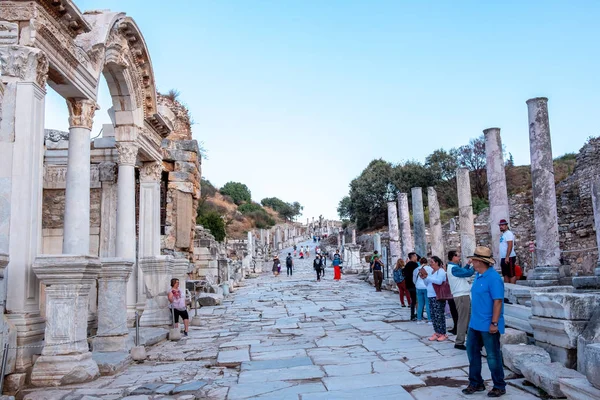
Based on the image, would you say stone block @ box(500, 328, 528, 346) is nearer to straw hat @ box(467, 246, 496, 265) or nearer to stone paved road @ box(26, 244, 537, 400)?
stone paved road @ box(26, 244, 537, 400)

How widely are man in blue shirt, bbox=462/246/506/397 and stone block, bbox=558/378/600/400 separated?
70 centimetres

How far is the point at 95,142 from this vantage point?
12.2 m

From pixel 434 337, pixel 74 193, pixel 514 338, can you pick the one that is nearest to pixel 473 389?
pixel 514 338

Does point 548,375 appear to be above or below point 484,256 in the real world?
below

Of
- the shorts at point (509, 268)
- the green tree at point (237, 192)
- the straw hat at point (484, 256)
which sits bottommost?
the shorts at point (509, 268)

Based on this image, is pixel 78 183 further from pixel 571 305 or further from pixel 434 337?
pixel 571 305

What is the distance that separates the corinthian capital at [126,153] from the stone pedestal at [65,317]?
4.66m

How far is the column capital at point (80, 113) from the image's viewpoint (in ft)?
27.4

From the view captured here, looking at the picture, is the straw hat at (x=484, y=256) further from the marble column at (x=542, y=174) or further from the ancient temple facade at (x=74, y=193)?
the marble column at (x=542, y=174)

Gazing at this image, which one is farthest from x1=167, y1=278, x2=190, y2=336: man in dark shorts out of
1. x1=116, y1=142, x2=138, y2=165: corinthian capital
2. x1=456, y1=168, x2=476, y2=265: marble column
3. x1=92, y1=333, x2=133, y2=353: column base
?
x1=456, y1=168, x2=476, y2=265: marble column

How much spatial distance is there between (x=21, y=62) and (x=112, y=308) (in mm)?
3964

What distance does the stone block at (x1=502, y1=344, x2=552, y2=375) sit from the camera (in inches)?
238

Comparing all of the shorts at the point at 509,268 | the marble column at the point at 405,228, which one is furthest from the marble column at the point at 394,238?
the shorts at the point at 509,268

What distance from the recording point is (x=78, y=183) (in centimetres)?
806
